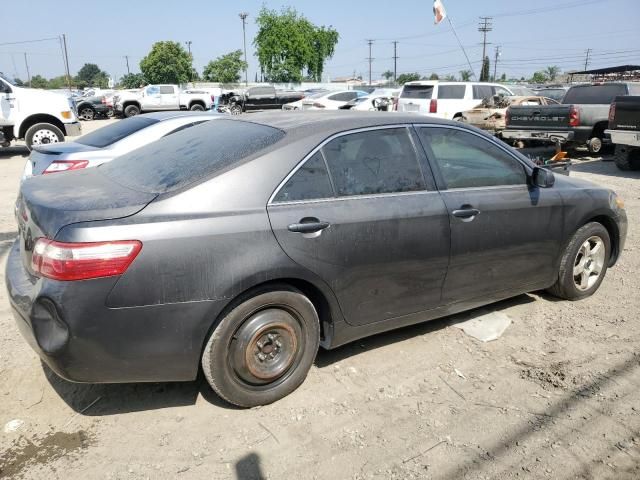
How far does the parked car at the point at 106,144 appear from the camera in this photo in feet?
19.1

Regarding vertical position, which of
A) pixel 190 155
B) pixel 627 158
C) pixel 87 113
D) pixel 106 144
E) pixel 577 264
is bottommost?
pixel 627 158

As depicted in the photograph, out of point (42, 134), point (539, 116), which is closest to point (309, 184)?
point (539, 116)

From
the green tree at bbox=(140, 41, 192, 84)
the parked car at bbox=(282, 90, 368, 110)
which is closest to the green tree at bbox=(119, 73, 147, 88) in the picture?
the green tree at bbox=(140, 41, 192, 84)

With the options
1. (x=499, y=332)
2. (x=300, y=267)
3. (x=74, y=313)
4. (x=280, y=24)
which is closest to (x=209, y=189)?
(x=300, y=267)

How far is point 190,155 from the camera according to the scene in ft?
10.5

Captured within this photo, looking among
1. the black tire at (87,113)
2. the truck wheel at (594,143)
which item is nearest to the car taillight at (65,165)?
the truck wheel at (594,143)

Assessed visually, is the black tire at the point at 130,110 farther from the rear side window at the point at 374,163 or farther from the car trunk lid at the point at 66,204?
→ the rear side window at the point at 374,163

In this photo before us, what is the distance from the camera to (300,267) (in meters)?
2.89

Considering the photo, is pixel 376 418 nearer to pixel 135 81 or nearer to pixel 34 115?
pixel 34 115

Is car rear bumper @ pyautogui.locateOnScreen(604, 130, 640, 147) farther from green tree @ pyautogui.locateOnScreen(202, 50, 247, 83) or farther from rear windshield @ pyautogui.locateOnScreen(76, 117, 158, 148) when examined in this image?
green tree @ pyautogui.locateOnScreen(202, 50, 247, 83)

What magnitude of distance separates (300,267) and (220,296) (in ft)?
1.54

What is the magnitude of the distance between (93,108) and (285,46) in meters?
42.0

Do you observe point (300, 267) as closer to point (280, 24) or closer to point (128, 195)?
point (128, 195)

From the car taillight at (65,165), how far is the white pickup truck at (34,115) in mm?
8235
